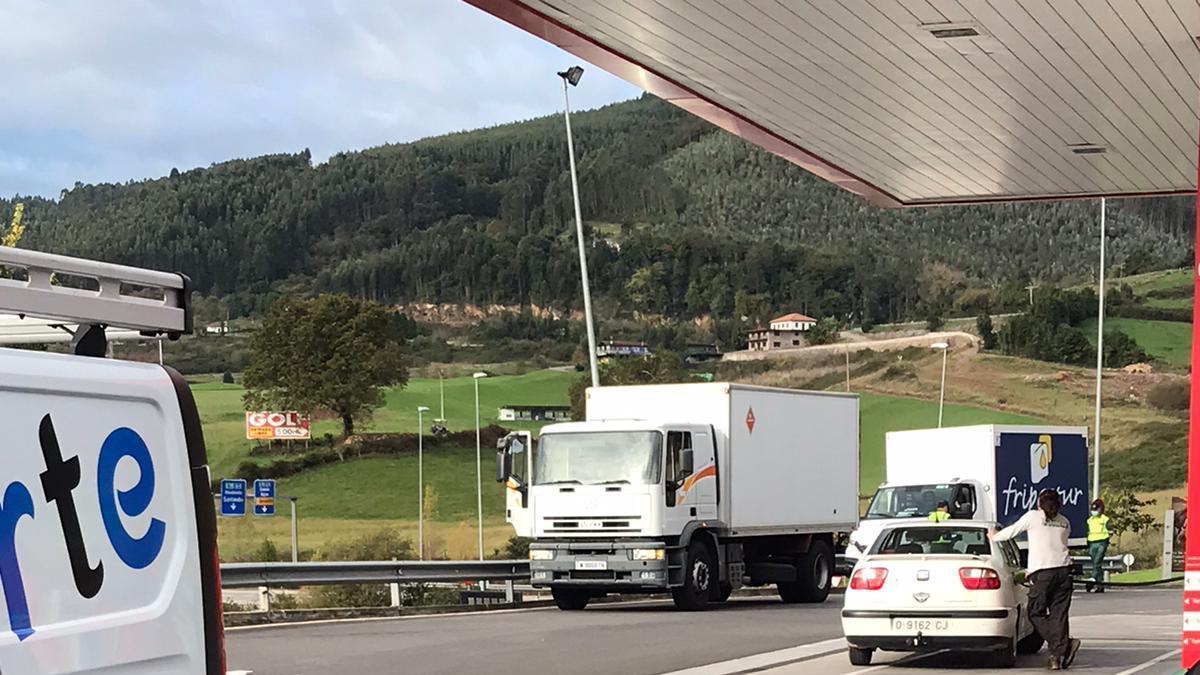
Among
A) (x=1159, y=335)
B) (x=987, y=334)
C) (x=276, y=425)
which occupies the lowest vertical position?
(x=276, y=425)

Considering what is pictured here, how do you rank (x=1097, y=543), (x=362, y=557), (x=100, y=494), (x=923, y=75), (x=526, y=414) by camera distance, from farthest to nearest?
(x=526, y=414) < (x=362, y=557) < (x=1097, y=543) < (x=923, y=75) < (x=100, y=494)

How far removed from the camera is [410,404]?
546 feet

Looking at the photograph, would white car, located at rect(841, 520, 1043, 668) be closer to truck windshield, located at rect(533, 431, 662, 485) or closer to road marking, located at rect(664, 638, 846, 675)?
road marking, located at rect(664, 638, 846, 675)

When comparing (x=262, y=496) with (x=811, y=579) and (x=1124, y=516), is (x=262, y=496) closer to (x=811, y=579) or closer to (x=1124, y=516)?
(x=811, y=579)

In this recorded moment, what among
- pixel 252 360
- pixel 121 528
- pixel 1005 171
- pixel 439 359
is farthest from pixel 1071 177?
pixel 439 359

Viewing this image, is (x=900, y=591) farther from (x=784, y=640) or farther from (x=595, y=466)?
(x=595, y=466)

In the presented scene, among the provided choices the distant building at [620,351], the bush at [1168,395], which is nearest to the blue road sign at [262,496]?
the distant building at [620,351]

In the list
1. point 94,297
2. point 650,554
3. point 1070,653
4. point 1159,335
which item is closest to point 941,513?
point 650,554

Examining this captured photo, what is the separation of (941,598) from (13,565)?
41.2ft

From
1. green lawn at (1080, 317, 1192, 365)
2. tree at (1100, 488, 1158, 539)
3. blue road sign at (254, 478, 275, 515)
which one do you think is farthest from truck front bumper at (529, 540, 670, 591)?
green lawn at (1080, 317, 1192, 365)

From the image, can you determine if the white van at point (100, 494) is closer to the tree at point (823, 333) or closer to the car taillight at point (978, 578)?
the car taillight at point (978, 578)

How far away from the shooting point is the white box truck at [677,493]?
24672mm

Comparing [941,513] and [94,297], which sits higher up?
[94,297]

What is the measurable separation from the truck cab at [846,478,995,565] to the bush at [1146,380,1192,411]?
13566 cm
